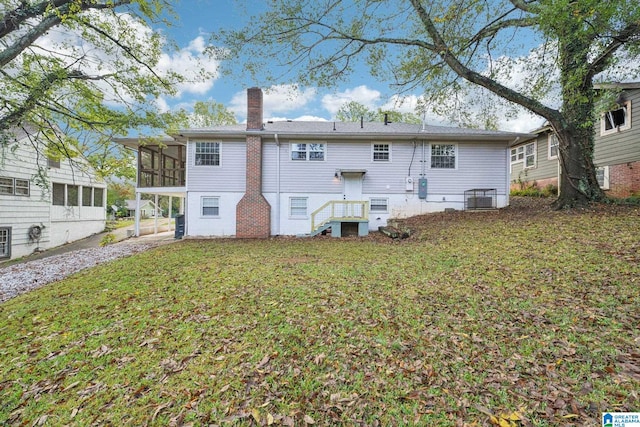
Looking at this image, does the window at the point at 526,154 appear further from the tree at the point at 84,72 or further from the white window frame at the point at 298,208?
the tree at the point at 84,72

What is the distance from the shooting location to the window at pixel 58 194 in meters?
14.5

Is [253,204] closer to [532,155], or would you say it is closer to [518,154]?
[532,155]

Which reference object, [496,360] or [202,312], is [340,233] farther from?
[496,360]

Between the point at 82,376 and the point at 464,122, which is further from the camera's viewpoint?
the point at 464,122

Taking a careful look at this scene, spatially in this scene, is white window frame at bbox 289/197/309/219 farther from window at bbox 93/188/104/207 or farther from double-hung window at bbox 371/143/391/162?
window at bbox 93/188/104/207

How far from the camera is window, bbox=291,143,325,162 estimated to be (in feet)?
42.1

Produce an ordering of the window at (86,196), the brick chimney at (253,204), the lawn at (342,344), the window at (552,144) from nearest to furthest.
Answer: the lawn at (342,344) < the brick chimney at (253,204) < the window at (552,144) < the window at (86,196)

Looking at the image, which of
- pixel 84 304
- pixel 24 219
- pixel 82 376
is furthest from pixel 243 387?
pixel 24 219

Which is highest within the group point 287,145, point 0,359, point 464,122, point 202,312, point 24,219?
point 464,122

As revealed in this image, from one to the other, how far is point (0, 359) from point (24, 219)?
14006 millimetres

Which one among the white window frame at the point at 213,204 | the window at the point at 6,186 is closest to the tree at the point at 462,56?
the white window frame at the point at 213,204

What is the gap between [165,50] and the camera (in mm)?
7867

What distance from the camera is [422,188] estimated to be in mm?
12875

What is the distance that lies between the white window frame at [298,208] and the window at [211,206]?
3.48 m
